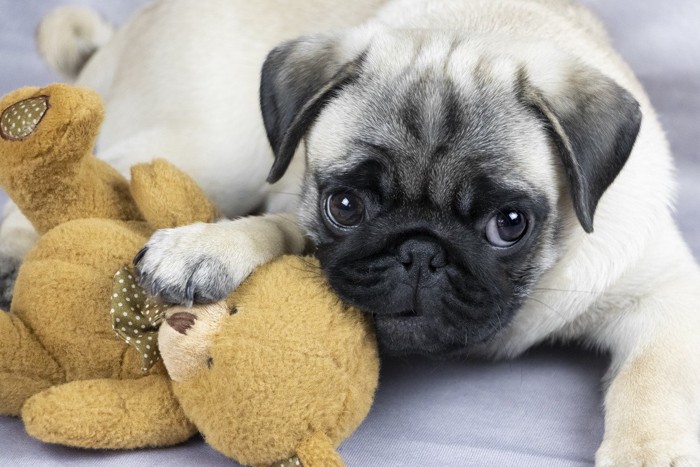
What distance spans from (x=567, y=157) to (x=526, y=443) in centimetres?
80

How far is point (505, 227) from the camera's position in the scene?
8.23 feet

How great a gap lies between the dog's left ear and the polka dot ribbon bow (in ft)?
3.75

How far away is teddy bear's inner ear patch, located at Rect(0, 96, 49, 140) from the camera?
2523 mm

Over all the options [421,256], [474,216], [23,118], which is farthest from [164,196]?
[474,216]

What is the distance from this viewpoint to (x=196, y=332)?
88.4 inches

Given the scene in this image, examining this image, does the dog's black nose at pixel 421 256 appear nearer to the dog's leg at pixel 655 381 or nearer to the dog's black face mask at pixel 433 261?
the dog's black face mask at pixel 433 261

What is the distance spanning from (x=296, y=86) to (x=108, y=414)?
3.71 feet

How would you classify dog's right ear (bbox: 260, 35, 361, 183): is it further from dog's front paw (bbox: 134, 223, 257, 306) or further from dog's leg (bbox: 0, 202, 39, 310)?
dog's leg (bbox: 0, 202, 39, 310)

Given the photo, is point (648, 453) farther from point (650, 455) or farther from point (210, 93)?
point (210, 93)

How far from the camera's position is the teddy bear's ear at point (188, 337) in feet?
7.31

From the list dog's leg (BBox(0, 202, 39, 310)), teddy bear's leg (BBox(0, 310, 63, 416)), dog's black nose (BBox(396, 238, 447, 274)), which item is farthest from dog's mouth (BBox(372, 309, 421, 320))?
dog's leg (BBox(0, 202, 39, 310))

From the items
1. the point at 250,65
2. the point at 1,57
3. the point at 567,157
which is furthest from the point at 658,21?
the point at 1,57

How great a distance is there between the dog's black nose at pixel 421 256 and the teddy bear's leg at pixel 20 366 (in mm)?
968

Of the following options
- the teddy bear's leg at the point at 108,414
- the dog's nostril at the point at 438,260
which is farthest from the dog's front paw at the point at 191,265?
the dog's nostril at the point at 438,260
